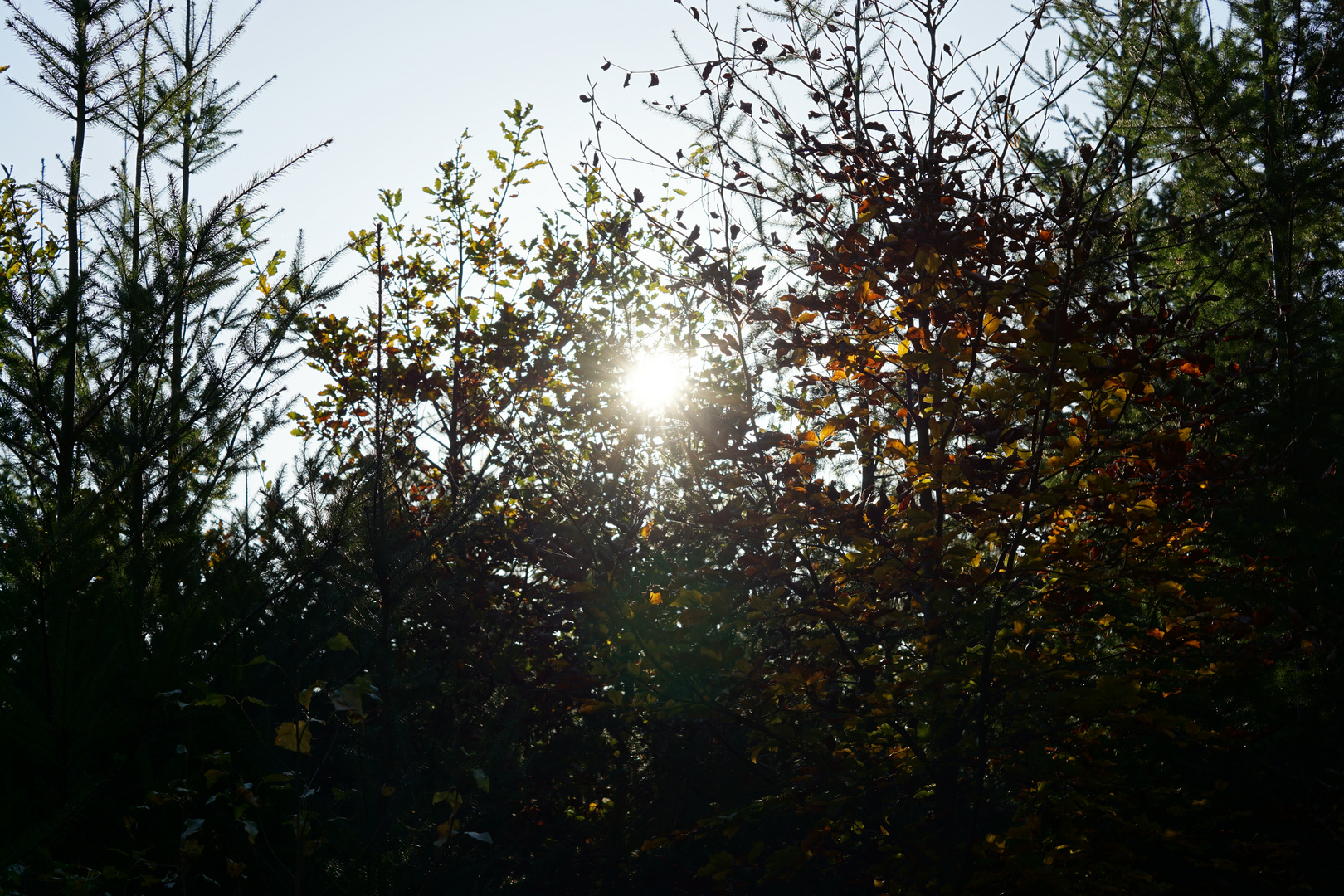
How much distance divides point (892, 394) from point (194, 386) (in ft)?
10.5

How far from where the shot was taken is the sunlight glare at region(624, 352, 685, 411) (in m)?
4.47

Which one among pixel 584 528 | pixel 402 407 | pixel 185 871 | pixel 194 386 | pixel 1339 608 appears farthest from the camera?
pixel 402 407

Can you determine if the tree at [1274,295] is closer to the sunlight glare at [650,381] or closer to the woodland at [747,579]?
the woodland at [747,579]

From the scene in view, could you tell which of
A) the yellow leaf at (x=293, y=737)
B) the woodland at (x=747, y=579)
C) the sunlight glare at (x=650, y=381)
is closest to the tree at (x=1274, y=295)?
the woodland at (x=747, y=579)

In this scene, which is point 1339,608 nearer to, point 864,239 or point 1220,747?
point 1220,747

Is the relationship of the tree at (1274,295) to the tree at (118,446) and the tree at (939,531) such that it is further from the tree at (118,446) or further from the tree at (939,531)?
Answer: the tree at (118,446)

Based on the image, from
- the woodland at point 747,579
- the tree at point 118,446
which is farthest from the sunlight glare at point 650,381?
the tree at point 118,446

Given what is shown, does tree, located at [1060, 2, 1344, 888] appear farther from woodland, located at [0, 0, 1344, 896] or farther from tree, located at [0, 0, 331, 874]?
tree, located at [0, 0, 331, 874]

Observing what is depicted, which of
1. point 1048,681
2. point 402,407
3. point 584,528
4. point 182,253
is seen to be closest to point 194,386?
point 182,253

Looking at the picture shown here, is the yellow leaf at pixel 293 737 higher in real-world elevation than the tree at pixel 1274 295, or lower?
lower

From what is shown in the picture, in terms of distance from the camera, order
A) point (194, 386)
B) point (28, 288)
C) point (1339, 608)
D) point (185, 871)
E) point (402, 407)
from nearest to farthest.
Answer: point (185, 871) < point (28, 288) < point (194, 386) < point (1339, 608) < point (402, 407)

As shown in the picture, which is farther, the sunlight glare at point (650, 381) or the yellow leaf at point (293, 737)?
the sunlight glare at point (650, 381)

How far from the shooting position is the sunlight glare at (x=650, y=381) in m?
4.47

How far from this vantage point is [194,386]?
3.90m
